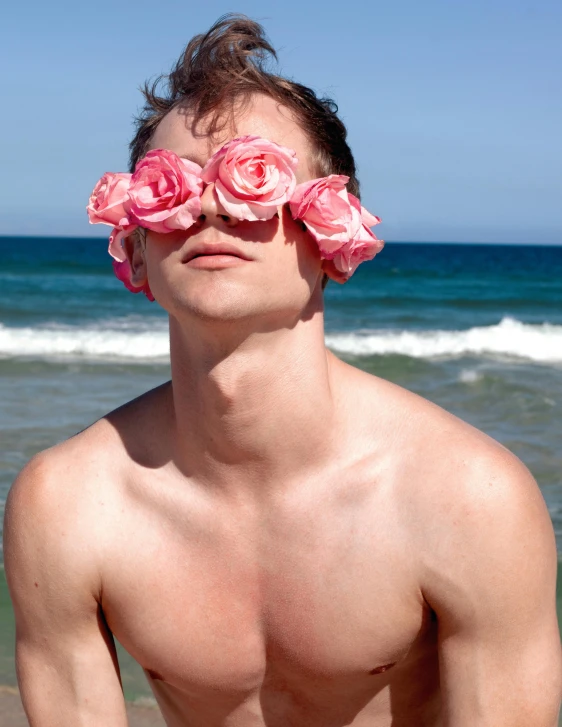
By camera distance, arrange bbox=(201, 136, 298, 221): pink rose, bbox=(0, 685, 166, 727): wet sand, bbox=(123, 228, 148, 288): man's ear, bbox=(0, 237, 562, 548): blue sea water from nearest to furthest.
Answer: bbox=(201, 136, 298, 221): pink rose
bbox=(123, 228, 148, 288): man's ear
bbox=(0, 685, 166, 727): wet sand
bbox=(0, 237, 562, 548): blue sea water

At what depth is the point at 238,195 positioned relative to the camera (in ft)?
7.38

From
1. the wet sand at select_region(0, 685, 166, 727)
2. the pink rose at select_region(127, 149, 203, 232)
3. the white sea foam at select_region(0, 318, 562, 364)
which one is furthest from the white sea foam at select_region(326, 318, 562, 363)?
the pink rose at select_region(127, 149, 203, 232)

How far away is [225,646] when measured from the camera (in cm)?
252

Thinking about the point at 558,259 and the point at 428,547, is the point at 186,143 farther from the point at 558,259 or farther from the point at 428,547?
the point at 558,259

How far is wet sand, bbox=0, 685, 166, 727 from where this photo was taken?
3.91 m

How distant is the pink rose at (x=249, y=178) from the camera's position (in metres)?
2.25

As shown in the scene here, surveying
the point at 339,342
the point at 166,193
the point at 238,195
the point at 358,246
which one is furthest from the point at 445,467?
the point at 339,342

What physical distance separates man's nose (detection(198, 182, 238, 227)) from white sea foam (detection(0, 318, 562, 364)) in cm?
1179

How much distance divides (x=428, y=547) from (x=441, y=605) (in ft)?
0.48

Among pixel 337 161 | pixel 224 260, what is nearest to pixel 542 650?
pixel 224 260

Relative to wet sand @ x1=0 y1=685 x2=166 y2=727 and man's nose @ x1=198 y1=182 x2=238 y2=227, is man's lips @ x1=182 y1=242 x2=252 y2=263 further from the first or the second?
wet sand @ x1=0 y1=685 x2=166 y2=727

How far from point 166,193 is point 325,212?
1.27ft

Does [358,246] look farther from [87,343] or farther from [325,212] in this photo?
[87,343]

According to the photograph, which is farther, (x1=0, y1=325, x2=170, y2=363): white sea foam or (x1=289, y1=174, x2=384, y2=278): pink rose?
(x1=0, y1=325, x2=170, y2=363): white sea foam
